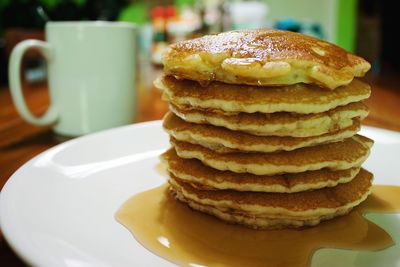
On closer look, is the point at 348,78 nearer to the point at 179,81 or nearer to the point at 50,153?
the point at 179,81

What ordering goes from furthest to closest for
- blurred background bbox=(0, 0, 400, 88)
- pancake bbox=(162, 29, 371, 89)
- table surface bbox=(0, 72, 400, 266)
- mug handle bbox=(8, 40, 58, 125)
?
blurred background bbox=(0, 0, 400, 88)
mug handle bbox=(8, 40, 58, 125)
table surface bbox=(0, 72, 400, 266)
pancake bbox=(162, 29, 371, 89)

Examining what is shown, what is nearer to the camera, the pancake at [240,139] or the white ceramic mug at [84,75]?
the pancake at [240,139]

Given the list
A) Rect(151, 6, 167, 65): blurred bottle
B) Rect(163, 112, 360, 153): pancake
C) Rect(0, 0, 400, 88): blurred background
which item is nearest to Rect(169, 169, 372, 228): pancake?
Rect(163, 112, 360, 153): pancake

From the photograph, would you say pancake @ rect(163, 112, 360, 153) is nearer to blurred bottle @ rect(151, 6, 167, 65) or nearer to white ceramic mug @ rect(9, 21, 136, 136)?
white ceramic mug @ rect(9, 21, 136, 136)

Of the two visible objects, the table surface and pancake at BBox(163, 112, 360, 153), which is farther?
the table surface

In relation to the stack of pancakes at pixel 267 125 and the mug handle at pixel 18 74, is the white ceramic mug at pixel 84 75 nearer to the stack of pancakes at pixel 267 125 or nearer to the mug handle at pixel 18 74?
the mug handle at pixel 18 74

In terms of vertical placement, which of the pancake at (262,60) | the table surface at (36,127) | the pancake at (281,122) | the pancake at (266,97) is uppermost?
the pancake at (262,60)

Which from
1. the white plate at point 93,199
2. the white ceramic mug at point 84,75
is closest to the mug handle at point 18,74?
the white ceramic mug at point 84,75
